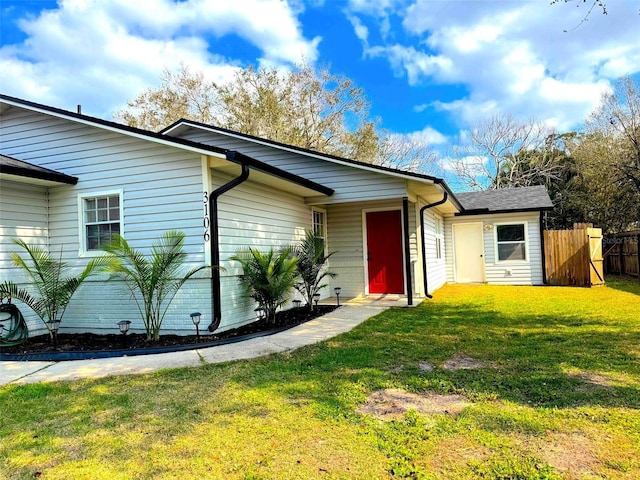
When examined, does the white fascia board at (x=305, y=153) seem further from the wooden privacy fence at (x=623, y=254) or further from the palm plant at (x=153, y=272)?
the wooden privacy fence at (x=623, y=254)

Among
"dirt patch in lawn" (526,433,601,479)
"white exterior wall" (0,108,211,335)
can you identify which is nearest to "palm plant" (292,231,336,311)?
"white exterior wall" (0,108,211,335)

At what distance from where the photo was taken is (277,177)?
7.10 m

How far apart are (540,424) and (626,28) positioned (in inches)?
211

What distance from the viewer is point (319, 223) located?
10.5 m

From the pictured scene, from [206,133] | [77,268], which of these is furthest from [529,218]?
[77,268]

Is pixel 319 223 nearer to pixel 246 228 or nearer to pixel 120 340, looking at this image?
pixel 246 228

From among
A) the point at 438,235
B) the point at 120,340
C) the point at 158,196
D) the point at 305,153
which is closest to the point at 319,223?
the point at 305,153

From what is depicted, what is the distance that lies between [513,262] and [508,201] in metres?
2.26

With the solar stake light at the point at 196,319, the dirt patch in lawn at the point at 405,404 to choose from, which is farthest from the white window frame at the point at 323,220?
the dirt patch in lawn at the point at 405,404

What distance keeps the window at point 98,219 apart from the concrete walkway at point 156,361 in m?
2.33

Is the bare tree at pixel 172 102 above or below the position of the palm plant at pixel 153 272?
above

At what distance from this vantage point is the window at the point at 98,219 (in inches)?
263

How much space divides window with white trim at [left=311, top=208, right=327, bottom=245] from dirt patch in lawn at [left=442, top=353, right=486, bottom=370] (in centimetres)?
600

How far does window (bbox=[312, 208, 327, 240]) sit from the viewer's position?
10.1 meters
